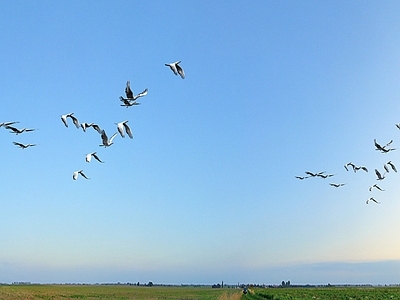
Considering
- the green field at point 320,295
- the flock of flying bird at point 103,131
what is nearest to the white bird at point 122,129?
the flock of flying bird at point 103,131

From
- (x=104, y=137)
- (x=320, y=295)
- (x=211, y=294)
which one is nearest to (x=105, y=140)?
(x=104, y=137)

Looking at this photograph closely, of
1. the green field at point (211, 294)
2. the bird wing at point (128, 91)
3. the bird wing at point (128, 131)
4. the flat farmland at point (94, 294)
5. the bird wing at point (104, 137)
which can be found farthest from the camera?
the flat farmland at point (94, 294)

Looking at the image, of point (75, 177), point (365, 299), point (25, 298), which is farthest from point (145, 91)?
point (365, 299)

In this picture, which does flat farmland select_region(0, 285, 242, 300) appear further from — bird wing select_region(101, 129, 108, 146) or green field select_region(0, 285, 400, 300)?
bird wing select_region(101, 129, 108, 146)

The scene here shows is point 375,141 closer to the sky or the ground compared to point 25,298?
closer to the sky

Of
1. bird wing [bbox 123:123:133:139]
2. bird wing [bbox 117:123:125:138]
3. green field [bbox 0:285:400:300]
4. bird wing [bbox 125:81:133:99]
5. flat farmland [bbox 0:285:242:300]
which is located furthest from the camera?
flat farmland [bbox 0:285:242:300]

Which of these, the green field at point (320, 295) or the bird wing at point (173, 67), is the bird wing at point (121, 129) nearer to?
the bird wing at point (173, 67)

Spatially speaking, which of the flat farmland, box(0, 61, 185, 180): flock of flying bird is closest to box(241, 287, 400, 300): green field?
the flat farmland

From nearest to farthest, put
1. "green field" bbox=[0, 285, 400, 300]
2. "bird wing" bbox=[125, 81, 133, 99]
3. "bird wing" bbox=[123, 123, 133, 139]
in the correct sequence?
"bird wing" bbox=[125, 81, 133, 99], "bird wing" bbox=[123, 123, 133, 139], "green field" bbox=[0, 285, 400, 300]

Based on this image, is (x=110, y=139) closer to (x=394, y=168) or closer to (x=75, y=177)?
(x=75, y=177)

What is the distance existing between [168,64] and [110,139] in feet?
9.14

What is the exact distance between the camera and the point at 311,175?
1923 centimetres

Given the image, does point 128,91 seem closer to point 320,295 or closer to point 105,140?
point 105,140

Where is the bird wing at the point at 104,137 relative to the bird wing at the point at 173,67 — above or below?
below
